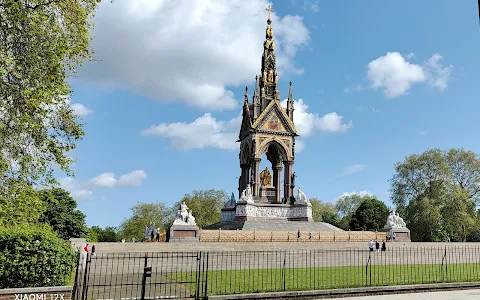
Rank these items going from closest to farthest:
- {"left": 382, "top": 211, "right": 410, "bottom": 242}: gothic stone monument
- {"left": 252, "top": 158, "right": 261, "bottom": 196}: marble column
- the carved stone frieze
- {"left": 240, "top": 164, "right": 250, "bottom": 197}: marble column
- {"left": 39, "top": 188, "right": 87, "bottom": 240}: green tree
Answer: {"left": 382, "top": 211, "right": 410, "bottom": 242}: gothic stone monument, the carved stone frieze, {"left": 252, "top": 158, "right": 261, "bottom": 196}: marble column, {"left": 240, "top": 164, "right": 250, "bottom": 197}: marble column, {"left": 39, "top": 188, "right": 87, "bottom": 240}: green tree

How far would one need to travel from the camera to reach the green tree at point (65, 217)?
159ft

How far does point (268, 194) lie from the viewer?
41031 millimetres

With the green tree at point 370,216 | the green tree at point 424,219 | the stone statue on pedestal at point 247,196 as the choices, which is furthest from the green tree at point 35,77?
the green tree at point 370,216

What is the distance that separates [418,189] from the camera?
4903 cm

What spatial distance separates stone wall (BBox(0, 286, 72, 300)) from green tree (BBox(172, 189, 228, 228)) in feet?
153

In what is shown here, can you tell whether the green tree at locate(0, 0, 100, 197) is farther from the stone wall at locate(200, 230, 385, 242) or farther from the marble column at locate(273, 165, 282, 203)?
the marble column at locate(273, 165, 282, 203)

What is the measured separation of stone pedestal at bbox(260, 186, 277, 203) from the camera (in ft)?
132

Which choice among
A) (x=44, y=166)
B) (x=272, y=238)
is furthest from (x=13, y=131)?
(x=272, y=238)

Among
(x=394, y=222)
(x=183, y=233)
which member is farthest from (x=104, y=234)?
(x=394, y=222)

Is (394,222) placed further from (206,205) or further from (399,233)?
(206,205)

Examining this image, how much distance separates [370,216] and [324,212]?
65.1ft

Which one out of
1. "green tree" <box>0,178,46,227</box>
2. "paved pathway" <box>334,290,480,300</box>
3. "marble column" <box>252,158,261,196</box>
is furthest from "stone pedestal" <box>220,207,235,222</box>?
"paved pathway" <box>334,290,480,300</box>

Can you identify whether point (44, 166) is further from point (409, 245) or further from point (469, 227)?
point (469, 227)

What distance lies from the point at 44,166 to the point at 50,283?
6218mm
